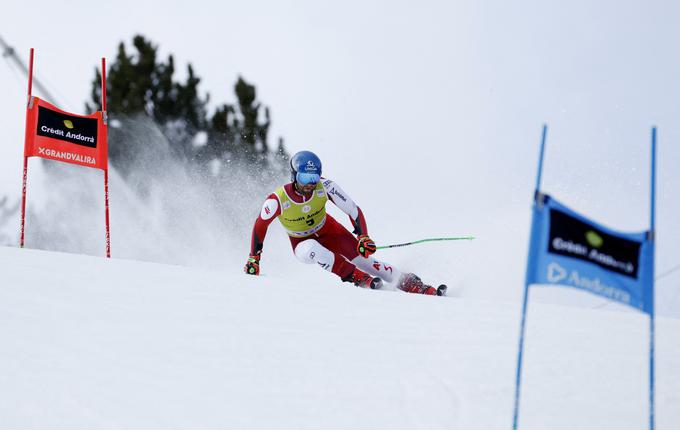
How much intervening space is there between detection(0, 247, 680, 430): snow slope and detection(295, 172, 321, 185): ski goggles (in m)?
1.52

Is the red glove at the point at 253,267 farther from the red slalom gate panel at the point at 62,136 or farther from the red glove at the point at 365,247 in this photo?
the red slalom gate panel at the point at 62,136

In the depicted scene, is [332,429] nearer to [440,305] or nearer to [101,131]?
[440,305]

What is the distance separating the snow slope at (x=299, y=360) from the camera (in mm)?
3723

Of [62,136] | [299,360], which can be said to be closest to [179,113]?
[62,136]

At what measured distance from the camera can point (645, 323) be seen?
5.69 metres

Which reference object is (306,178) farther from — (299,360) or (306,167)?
(299,360)

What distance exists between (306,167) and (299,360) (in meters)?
3.22

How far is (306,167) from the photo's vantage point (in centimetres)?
733

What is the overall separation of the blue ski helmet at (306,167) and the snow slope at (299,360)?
153cm

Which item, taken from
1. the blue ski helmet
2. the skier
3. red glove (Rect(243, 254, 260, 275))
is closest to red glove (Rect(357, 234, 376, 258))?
the skier

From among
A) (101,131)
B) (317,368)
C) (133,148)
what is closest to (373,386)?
(317,368)

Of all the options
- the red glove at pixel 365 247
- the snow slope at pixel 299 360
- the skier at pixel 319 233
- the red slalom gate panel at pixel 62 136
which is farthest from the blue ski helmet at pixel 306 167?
the red slalom gate panel at pixel 62 136

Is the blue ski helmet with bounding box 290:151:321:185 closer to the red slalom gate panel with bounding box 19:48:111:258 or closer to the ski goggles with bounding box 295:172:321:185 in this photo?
the ski goggles with bounding box 295:172:321:185

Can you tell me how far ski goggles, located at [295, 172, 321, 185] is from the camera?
734 centimetres
